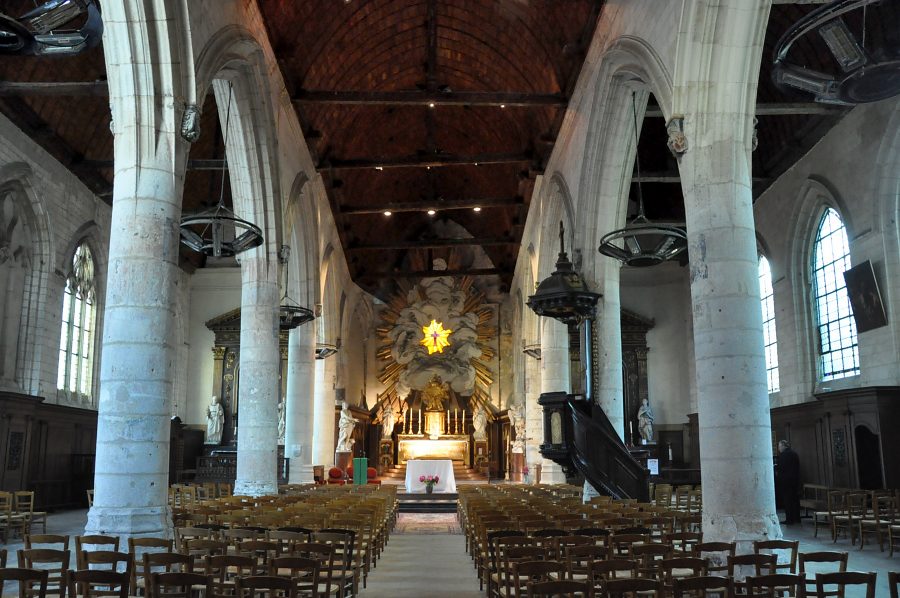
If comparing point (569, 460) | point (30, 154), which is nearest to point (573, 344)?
point (569, 460)

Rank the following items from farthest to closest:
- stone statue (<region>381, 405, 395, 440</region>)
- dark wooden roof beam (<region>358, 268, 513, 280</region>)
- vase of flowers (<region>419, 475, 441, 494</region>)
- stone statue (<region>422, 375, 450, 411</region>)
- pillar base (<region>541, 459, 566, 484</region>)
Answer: stone statue (<region>422, 375, 450, 411</region>) → stone statue (<region>381, 405, 395, 440</region>) → dark wooden roof beam (<region>358, 268, 513, 280</region>) → pillar base (<region>541, 459, 566, 484</region>) → vase of flowers (<region>419, 475, 441, 494</region>)

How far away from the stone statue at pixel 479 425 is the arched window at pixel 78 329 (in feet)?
53.7

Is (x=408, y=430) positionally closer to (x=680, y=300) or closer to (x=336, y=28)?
(x=680, y=300)

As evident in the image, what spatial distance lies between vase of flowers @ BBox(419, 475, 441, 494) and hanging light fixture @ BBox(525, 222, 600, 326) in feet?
25.6

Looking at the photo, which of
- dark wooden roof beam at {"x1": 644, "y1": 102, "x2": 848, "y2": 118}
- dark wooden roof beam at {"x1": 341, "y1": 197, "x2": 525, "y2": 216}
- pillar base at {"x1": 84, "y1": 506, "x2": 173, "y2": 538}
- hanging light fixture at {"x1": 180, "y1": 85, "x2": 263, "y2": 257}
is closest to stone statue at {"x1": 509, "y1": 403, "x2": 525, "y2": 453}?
dark wooden roof beam at {"x1": 341, "y1": 197, "x2": 525, "y2": 216}

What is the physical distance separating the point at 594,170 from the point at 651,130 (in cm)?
614

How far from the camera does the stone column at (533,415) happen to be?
75.0 ft

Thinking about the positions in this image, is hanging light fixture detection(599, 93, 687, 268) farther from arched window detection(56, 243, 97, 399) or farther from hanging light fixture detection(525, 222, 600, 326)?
arched window detection(56, 243, 97, 399)

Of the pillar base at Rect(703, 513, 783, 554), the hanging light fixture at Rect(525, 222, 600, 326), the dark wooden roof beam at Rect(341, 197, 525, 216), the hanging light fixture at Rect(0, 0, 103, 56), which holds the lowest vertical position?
the pillar base at Rect(703, 513, 783, 554)

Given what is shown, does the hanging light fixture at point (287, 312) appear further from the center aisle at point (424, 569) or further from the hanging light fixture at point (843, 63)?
the hanging light fixture at point (843, 63)

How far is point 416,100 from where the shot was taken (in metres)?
16.9

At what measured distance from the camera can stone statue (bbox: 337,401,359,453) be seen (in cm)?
2652

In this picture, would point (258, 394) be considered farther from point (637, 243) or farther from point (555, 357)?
point (555, 357)

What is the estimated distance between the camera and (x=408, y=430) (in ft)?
108
